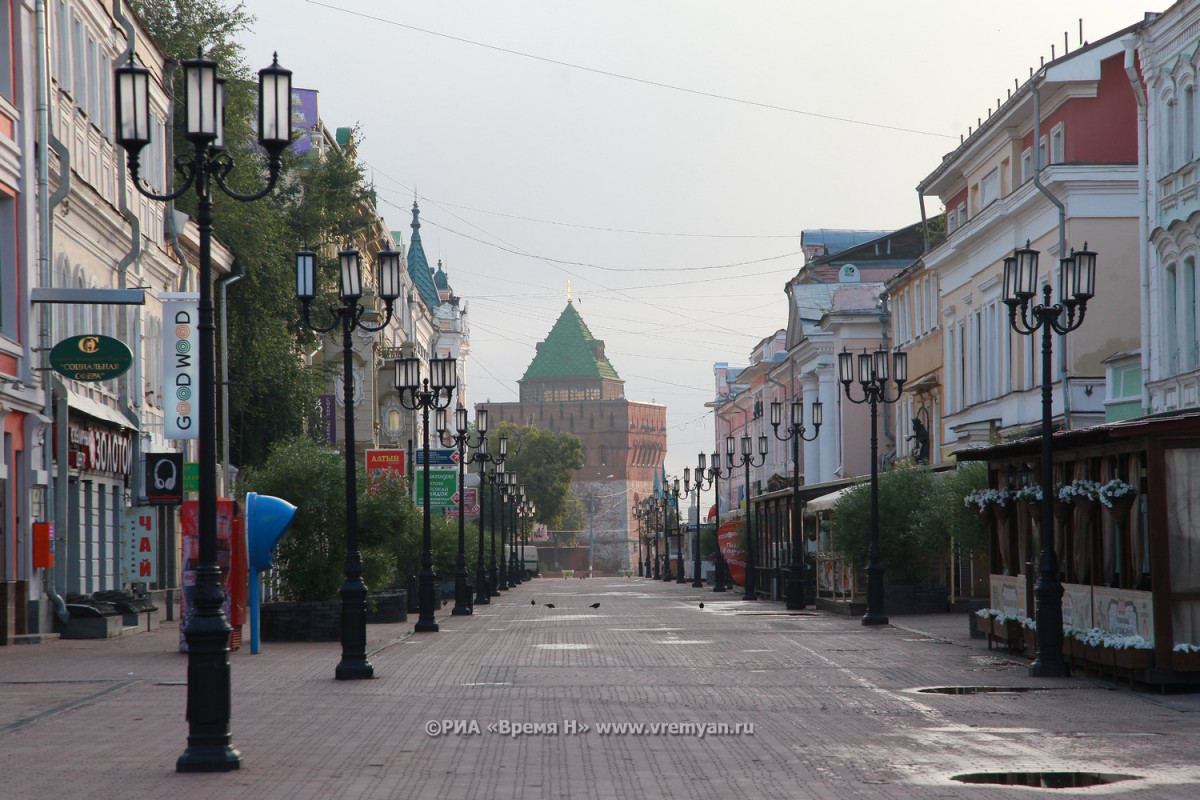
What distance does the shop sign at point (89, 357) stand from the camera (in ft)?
83.3

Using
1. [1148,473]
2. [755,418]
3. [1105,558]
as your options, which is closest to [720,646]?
[1105,558]

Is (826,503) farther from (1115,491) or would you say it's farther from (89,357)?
(1115,491)

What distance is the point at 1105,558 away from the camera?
18.0m

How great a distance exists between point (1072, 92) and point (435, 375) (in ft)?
50.9

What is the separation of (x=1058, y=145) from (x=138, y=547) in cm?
2199

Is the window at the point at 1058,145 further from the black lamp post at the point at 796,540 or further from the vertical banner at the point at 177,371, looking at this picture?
the vertical banner at the point at 177,371

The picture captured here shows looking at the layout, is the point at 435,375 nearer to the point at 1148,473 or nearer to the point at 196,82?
the point at 1148,473

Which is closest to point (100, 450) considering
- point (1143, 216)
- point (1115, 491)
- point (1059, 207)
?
point (1115, 491)

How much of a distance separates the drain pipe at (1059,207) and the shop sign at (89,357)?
1967 cm

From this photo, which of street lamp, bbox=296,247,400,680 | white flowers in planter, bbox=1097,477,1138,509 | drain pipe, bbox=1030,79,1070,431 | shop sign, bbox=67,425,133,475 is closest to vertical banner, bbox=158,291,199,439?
shop sign, bbox=67,425,133,475

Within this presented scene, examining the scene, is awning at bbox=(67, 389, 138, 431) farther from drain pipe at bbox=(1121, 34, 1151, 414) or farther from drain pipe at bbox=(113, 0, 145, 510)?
drain pipe at bbox=(1121, 34, 1151, 414)

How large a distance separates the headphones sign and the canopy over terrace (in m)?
18.3

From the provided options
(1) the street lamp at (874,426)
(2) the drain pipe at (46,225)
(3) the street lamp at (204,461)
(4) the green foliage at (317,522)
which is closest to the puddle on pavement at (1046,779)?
(3) the street lamp at (204,461)

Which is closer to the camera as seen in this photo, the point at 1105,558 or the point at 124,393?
the point at 1105,558
